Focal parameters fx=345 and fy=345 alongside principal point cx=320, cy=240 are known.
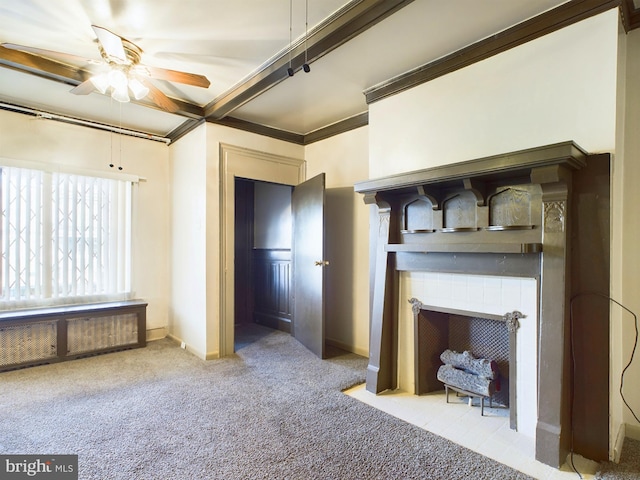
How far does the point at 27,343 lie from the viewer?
10.5 feet

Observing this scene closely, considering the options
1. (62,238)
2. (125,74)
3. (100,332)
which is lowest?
(100,332)

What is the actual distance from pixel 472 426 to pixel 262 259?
11.6ft

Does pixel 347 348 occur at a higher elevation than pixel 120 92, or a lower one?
lower

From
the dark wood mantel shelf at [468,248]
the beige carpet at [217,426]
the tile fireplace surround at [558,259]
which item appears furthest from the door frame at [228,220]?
the tile fireplace surround at [558,259]

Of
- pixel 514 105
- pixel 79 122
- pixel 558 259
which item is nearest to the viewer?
pixel 558 259

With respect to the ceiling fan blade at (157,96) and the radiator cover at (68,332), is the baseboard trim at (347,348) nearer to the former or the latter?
the radiator cover at (68,332)

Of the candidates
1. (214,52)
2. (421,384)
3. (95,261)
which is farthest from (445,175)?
(95,261)

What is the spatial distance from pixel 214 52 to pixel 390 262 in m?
2.03

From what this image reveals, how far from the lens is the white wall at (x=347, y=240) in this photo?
3598mm

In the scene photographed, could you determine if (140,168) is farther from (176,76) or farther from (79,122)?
(176,76)

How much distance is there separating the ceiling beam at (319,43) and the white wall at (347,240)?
3.98 feet

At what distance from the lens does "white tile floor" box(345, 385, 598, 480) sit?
5.81ft

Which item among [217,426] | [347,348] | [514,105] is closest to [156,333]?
[347,348]

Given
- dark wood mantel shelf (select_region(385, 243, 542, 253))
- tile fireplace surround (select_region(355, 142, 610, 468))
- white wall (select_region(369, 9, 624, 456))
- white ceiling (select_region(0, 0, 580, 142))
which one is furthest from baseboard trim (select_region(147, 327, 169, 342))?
tile fireplace surround (select_region(355, 142, 610, 468))
